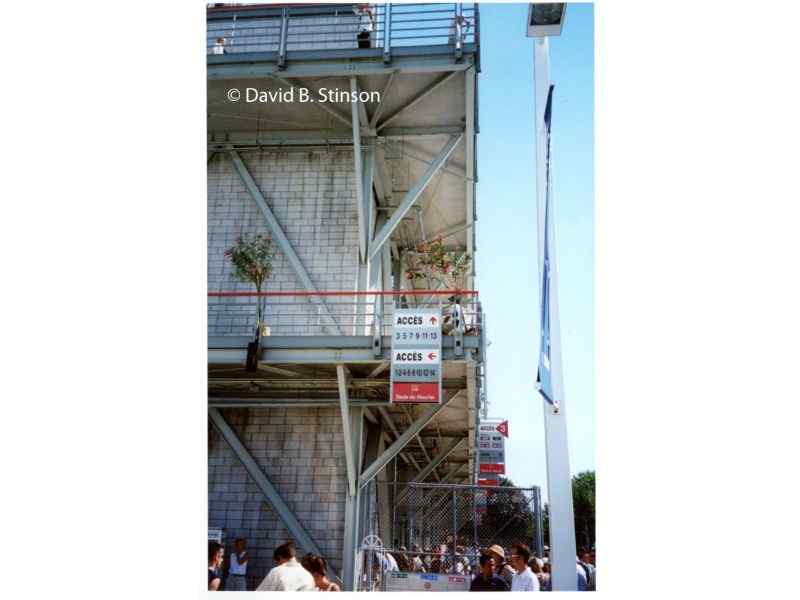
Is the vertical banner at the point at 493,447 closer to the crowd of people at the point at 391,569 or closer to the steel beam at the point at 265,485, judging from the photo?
the crowd of people at the point at 391,569

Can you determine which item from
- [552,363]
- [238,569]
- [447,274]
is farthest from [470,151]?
[552,363]

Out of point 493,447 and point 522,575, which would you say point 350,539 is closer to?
point 522,575

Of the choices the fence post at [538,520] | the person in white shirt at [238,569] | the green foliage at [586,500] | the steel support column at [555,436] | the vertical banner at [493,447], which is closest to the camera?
the steel support column at [555,436]

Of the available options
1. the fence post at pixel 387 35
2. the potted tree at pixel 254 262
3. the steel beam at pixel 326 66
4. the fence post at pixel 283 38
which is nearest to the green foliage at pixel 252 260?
the potted tree at pixel 254 262

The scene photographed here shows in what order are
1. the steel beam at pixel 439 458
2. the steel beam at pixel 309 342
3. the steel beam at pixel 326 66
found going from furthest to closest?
the steel beam at pixel 439 458 < the steel beam at pixel 326 66 < the steel beam at pixel 309 342

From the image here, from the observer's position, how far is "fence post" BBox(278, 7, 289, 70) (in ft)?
36.1

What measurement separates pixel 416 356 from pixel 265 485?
354cm

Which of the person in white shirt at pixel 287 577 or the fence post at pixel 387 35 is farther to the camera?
the fence post at pixel 387 35

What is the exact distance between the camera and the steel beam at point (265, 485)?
10.8 m

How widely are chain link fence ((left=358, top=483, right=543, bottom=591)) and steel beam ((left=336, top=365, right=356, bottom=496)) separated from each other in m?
0.88

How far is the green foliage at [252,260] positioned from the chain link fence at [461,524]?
4.22 metres

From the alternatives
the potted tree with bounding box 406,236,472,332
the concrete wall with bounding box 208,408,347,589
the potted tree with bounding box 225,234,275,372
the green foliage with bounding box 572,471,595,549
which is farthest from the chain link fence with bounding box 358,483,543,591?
the potted tree with bounding box 225,234,275,372

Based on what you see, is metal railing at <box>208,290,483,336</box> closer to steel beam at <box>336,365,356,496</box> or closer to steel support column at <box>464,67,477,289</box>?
steel beam at <box>336,365,356,496</box>
